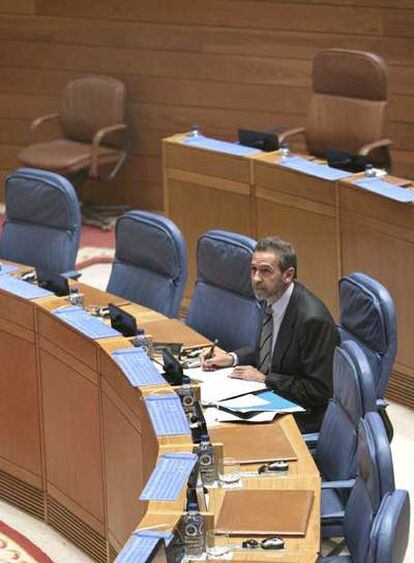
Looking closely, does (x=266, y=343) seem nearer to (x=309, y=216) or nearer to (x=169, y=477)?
(x=169, y=477)

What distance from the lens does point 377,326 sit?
18.9 ft

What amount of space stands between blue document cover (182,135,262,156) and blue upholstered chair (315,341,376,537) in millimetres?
3357

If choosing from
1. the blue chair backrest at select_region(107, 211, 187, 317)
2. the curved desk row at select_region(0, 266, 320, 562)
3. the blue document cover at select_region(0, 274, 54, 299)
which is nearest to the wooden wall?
the blue chair backrest at select_region(107, 211, 187, 317)

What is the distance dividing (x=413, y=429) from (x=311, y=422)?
1.62 m

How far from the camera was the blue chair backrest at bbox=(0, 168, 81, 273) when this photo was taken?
807 cm

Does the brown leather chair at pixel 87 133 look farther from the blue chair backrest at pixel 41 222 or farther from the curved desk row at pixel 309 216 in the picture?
the blue chair backrest at pixel 41 222

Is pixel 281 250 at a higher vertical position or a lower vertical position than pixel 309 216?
higher

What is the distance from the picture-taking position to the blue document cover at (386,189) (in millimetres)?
7262

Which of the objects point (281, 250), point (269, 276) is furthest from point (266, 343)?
point (281, 250)

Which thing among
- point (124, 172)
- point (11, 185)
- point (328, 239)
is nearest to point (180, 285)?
point (328, 239)

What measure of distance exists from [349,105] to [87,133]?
256 cm

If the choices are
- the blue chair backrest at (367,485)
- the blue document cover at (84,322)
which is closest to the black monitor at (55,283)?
the blue document cover at (84,322)

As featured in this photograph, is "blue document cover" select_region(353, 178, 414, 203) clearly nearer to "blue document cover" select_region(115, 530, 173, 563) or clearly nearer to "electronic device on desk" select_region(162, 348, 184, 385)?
"electronic device on desk" select_region(162, 348, 184, 385)

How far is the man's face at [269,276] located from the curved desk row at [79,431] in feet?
1.75
